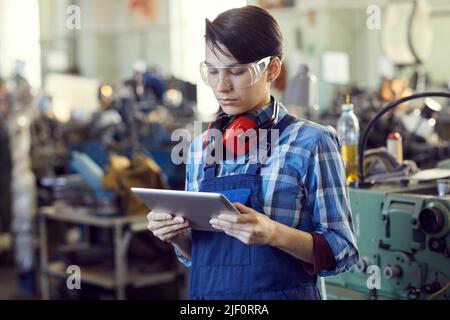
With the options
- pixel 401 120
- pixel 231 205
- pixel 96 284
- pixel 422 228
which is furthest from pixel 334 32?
pixel 231 205

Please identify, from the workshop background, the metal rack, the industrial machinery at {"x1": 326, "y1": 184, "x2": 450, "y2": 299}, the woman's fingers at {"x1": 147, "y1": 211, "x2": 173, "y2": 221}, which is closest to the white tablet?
the woman's fingers at {"x1": 147, "y1": 211, "x2": 173, "y2": 221}

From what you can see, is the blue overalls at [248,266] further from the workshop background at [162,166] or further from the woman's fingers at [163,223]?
the workshop background at [162,166]

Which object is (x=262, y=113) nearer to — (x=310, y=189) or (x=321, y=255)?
(x=310, y=189)

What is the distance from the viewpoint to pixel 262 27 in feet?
4.51

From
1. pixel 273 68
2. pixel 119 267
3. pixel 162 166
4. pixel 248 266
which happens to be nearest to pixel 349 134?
pixel 273 68

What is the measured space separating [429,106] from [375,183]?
501 millimetres

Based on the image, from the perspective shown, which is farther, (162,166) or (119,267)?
(162,166)

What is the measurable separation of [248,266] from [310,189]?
7.6 inches

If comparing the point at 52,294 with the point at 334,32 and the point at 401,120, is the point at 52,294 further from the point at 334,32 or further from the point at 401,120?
the point at 334,32

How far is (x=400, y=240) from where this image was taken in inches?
71.3

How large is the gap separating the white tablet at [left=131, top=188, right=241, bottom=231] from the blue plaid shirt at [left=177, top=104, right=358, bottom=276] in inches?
5.0

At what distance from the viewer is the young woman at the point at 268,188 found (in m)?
1.37

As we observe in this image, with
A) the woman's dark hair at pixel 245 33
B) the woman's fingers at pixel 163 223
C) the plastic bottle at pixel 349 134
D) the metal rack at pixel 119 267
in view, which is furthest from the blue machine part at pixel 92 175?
the woman's dark hair at pixel 245 33

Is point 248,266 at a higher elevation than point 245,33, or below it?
below
